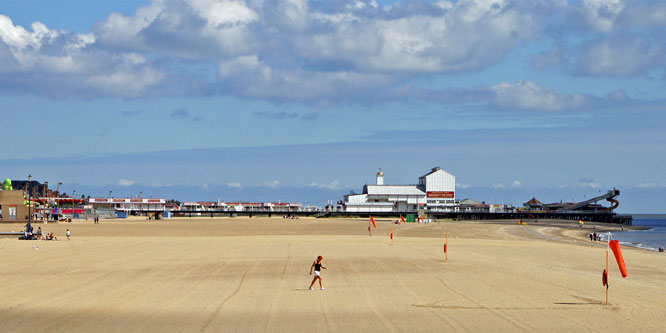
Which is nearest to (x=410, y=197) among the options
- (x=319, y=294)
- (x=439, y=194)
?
(x=439, y=194)

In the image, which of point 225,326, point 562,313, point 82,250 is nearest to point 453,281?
point 562,313

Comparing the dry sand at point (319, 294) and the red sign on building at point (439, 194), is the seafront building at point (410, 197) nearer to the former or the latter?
the red sign on building at point (439, 194)

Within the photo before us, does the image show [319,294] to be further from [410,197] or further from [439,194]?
[439,194]

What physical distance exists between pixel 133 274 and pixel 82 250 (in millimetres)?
15151

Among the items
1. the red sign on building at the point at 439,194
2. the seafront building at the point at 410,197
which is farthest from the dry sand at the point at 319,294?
the red sign on building at the point at 439,194

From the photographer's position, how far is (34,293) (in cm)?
2055

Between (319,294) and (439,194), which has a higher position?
(439,194)

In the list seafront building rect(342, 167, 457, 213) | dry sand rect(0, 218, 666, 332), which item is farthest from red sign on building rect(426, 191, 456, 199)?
dry sand rect(0, 218, 666, 332)

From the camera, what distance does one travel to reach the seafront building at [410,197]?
6275 inches

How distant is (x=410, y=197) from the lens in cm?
16100

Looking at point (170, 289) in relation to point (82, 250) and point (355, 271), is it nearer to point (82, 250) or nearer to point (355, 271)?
point (355, 271)

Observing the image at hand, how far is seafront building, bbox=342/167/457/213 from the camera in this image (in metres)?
Answer: 159

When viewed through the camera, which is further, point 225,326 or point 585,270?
point 585,270

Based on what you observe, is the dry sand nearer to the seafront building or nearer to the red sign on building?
the seafront building
